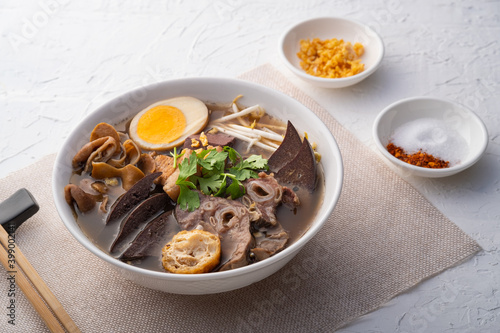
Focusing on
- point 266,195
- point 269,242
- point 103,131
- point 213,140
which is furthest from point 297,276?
point 103,131

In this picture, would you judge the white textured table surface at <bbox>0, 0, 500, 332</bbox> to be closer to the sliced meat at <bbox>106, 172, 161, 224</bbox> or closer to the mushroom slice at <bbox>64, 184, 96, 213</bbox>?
the mushroom slice at <bbox>64, 184, 96, 213</bbox>

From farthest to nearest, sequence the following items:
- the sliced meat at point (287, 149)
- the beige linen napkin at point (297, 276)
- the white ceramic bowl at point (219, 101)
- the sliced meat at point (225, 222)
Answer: the sliced meat at point (287, 149) < the beige linen napkin at point (297, 276) < the sliced meat at point (225, 222) < the white ceramic bowl at point (219, 101)

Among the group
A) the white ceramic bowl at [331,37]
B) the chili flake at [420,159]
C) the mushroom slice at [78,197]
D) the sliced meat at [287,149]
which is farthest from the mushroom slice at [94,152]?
the chili flake at [420,159]

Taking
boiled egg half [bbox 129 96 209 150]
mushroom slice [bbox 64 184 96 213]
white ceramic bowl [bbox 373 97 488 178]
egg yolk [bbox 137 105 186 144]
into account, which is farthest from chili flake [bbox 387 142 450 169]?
mushroom slice [bbox 64 184 96 213]

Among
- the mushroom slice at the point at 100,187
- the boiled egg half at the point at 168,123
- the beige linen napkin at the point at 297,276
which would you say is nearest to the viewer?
the beige linen napkin at the point at 297,276

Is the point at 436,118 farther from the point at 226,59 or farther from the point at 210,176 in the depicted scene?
the point at 210,176

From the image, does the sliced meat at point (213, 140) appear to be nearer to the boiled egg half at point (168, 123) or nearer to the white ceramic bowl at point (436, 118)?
the boiled egg half at point (168, 123)
